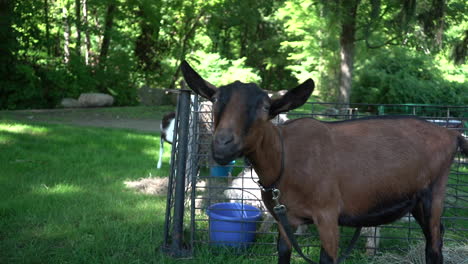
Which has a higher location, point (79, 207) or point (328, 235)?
point (328, 235)

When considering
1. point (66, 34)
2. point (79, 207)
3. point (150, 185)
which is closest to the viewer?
point (79, 207)

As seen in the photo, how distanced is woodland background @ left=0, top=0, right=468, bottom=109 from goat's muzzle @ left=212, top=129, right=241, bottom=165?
13.0 metres

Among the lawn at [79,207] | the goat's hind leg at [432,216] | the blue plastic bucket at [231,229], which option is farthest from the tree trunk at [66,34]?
the goat's hind leg at [432,216]

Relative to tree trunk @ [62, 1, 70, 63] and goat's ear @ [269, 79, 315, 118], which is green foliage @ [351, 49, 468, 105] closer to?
tree trunk @ [62, 1, 70, 63]

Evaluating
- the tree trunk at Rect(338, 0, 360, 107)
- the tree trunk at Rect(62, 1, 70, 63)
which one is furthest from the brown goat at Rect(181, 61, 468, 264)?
the tree trunk at Rect(62, 1, 70, 63)

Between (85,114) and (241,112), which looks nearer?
(241,112)

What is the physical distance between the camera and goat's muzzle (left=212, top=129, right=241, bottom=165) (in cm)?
233

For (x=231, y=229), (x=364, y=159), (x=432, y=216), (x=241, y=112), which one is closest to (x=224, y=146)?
(x=241, y=112)

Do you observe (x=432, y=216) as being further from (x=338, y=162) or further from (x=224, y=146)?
(x=224, y=146)

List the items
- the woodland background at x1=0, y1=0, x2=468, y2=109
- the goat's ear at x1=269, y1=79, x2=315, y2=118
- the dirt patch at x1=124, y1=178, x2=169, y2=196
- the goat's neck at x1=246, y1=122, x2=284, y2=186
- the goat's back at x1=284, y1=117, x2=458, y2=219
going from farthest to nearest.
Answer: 1. the woodland background at x1=0, y1=0, x2=468, y2=109
2. the dirt patch at x1=124, y1=178, x2=169, y2=196
3. the goat's back at x1=284, y1=117, x2=458, y2=219
4. the goat's neck at x1=246, y1=122, x2=284, y2=186
5. the goat's ear at x1=269, y1=79, x2=315, y2=118

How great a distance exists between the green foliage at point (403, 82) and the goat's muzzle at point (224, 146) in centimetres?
1779

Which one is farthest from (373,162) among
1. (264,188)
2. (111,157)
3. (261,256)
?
(111,157)

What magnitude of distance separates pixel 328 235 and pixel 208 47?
2345cm

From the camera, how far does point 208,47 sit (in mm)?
25375
